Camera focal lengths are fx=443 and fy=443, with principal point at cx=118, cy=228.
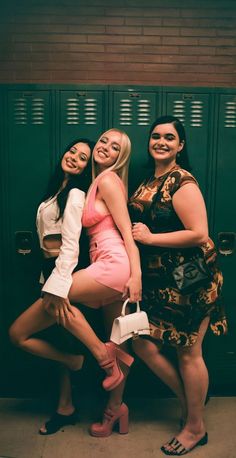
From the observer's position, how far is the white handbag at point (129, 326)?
95.0 inches

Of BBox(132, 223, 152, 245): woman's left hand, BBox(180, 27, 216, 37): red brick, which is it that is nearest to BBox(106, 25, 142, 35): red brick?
BBox(180, 27, 216, 37): red brick

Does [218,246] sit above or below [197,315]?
above

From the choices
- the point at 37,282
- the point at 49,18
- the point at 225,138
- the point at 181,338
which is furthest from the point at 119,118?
the point at 181,338

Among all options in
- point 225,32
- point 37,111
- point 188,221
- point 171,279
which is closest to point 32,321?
point 171,279

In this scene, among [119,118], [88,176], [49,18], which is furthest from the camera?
[49,18]

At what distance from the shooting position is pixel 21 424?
2.86m

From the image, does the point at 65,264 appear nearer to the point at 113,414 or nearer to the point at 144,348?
the point at 144,348

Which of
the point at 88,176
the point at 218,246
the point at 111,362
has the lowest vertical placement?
the point at 111,362

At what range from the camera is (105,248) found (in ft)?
8.20

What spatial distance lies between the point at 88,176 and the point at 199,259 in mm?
845

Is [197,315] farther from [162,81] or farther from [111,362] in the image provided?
[162,81]

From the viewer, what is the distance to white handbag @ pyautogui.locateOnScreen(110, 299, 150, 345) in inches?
95.0

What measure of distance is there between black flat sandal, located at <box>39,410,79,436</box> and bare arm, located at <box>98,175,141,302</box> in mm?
976

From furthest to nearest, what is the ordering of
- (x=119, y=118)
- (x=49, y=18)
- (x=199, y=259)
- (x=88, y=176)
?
(x=49, y=18) → (x=119, y=118) → (x=88, y=176) → (x=199, y=259)
